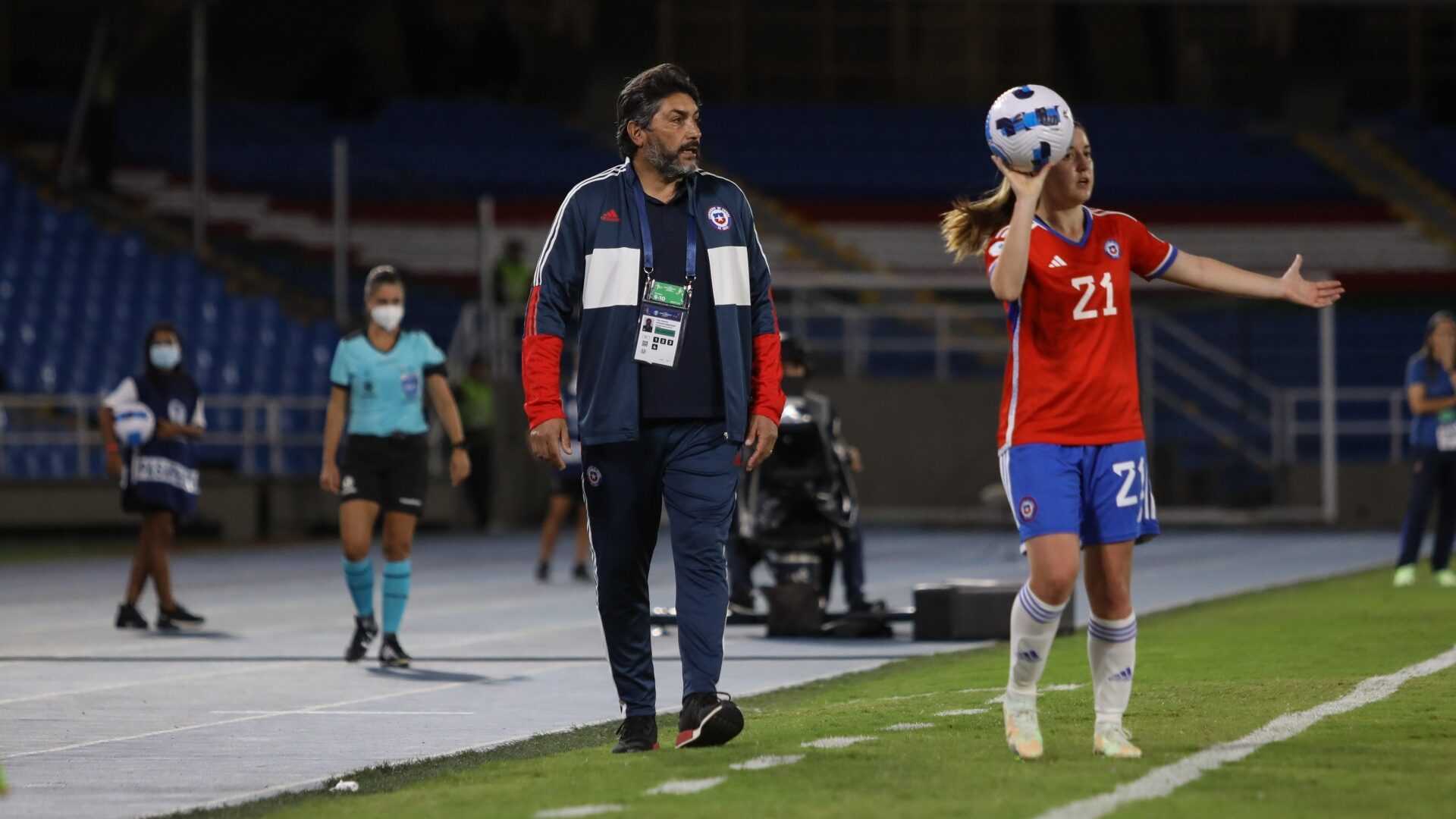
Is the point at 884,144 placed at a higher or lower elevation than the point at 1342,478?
higher

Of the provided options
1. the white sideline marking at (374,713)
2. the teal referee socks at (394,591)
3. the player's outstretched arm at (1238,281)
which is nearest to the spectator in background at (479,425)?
the teal referee socks at (394,591)

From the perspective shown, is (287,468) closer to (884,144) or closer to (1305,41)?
(884,144)

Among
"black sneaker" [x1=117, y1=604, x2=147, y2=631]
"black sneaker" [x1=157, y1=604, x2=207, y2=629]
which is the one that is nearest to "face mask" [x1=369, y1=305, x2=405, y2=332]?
"black sneaker" [x1=157, y1=604, x2=207, y2=629]

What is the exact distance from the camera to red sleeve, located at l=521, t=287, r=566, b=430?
269 inches

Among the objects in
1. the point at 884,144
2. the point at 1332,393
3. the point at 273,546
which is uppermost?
the point at 884,144

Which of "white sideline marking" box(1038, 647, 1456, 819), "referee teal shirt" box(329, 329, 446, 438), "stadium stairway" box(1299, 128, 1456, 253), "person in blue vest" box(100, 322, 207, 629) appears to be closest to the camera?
"white sideline marking" box(1038, 647, 1456, 819)

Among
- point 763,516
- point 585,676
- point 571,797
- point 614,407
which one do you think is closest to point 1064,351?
point 614,407

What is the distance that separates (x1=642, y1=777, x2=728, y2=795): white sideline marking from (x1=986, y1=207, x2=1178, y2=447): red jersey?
1.42 m

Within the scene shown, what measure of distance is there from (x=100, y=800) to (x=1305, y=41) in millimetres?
35939

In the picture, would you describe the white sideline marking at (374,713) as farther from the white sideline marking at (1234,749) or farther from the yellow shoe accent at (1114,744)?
the white sideline marking at (1234,749)

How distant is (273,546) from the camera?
2342 centimetres

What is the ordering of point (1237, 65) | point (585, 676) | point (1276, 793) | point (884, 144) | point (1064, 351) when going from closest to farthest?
point (1276, 793), point (1064, 351), point (585, 676), point (884, 144), point (1237, 65)

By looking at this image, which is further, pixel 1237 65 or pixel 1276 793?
pixel 1237 65

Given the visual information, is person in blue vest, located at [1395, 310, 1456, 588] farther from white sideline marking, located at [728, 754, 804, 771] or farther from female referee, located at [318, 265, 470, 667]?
white sideline marking, located at [728, 754, 804, 771]
